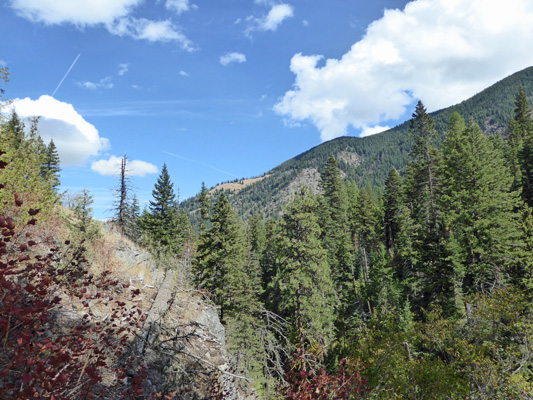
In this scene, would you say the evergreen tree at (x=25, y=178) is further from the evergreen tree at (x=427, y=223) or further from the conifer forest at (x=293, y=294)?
the evergreen tree at (x=427, y=223)

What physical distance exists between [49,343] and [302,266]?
17.6 metres

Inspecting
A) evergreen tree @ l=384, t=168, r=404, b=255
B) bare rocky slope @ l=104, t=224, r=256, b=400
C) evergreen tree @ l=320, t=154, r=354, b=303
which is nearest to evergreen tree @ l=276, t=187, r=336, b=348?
bare rocky slope @ l=104, t=224, r=256, b=400

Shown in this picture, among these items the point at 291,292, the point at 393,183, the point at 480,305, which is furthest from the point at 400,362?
the point at 393,183

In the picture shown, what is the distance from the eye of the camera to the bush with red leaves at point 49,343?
3.13 metres

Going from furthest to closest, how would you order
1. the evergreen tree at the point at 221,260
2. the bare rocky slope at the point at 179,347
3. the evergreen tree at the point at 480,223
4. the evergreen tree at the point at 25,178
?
the evergreen tree at the point at 221,260
the evergreen tree at the point at 480,223
the evergreen tree at the point at 25,178
the bare rocky slope at the point at 179,347

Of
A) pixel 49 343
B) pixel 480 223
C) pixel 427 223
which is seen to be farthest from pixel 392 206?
pixel 49 343

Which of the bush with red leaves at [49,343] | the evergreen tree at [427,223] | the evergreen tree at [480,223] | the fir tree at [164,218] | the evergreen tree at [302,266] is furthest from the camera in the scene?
the fir tree at [164,218]

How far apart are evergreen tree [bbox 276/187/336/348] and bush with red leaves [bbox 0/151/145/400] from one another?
13.7m

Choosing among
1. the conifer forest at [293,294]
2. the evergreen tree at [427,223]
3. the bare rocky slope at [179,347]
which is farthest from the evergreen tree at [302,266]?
the evergreen tree at [427,223]

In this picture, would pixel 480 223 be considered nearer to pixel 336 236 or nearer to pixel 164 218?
pixel 336 236

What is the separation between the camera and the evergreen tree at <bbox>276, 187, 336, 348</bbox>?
19.9m

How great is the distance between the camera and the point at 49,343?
3.65 m

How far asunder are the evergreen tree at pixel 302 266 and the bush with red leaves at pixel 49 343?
13690mm

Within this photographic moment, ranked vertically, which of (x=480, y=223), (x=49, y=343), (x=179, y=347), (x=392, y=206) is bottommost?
(x=179, y=347)
